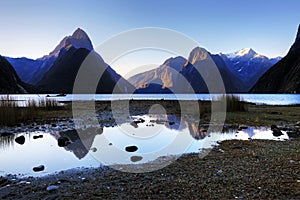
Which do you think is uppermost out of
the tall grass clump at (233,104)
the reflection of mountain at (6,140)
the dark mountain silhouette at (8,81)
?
the reflection of mountain at (6,140)

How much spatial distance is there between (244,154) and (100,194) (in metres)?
5.01

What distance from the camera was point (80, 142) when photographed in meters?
11.8

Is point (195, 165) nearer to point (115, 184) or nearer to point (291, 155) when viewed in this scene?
point (115, 184)

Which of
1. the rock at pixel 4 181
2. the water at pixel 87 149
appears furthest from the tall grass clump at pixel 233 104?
the rock at pixel 4 181

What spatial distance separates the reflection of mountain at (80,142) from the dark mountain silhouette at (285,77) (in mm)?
125254

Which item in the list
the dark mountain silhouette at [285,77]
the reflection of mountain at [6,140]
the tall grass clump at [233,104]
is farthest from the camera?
the dark mountain silhouette at [285,77]

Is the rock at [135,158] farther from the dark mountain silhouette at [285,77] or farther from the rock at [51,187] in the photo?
the dark mountain silhouette at [285,77]

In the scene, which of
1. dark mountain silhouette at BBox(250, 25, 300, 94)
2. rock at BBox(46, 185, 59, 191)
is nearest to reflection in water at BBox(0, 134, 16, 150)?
rock at BBox(46, 185, 59, 191)

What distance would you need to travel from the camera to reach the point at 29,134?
14031mm

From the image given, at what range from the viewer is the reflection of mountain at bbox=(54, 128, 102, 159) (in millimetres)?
9859

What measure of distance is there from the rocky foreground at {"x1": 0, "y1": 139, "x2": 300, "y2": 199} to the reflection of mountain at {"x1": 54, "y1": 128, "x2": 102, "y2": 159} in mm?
2893

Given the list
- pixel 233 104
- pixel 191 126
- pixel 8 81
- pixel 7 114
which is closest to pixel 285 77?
pixel 233 104

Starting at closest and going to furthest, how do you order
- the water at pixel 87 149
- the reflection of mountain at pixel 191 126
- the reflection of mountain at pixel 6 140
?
the water at pixel 87 149, the reflection of mountain at pixel 6 140, the reflection of mountain at pixel 191 126

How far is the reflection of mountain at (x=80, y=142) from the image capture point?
9.86m
